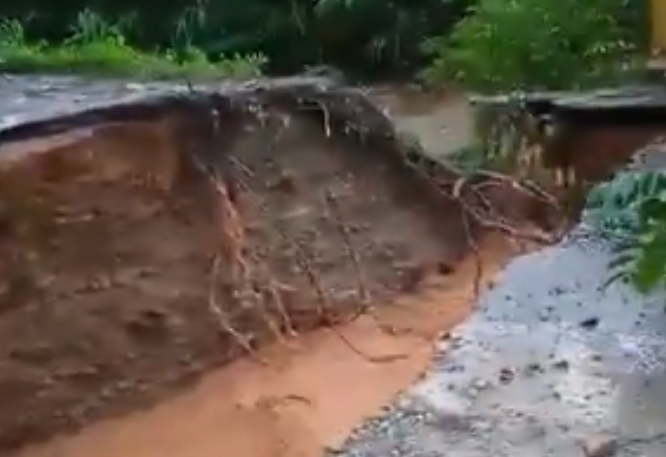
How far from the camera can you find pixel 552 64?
5.36 m

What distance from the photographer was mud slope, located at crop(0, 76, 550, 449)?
10.9ft

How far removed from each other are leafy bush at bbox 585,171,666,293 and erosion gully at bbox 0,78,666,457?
0.05 metres

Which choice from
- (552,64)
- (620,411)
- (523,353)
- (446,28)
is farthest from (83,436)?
(446,28)

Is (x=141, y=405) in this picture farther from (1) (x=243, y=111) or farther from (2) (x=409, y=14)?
(2) (x=409, y=14)

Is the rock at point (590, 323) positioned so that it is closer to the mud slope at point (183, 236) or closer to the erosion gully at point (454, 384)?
the erosion gully at point (454, 384)

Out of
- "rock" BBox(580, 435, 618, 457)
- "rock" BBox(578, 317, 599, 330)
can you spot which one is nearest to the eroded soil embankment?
"rock" BBox(578, 317, 599, 330)

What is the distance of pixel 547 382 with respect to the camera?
1.96m

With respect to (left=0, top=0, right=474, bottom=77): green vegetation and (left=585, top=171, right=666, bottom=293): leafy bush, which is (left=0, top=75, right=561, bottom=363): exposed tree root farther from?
(left=0, top=0, right=474, bottom=77): green vegetation

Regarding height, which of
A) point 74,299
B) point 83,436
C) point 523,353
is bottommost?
point 83,436

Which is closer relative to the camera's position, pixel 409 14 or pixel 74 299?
pixel 74 299

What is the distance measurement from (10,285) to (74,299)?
0.18m

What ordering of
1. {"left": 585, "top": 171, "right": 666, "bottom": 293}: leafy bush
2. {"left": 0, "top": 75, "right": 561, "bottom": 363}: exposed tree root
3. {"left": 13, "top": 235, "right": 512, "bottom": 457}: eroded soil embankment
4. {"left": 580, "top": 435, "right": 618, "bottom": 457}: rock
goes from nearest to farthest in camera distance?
{"left": 580, "top": 435, "right": 618, "bottom": 457}: rock < {"left": 585, "top": 171, "right": 666, "bottom": 293}: leafy bush < {"left": 13, "top": 235, "right": 512, "bottom": 457}: eroded soil embankment < {"left": 0, "top": 75, "right": 561, "bottom": 363}: exposed tree root

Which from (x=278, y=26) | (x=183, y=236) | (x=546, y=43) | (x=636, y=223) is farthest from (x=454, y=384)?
(x=278, y=26)

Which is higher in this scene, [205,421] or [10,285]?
[10,285]
